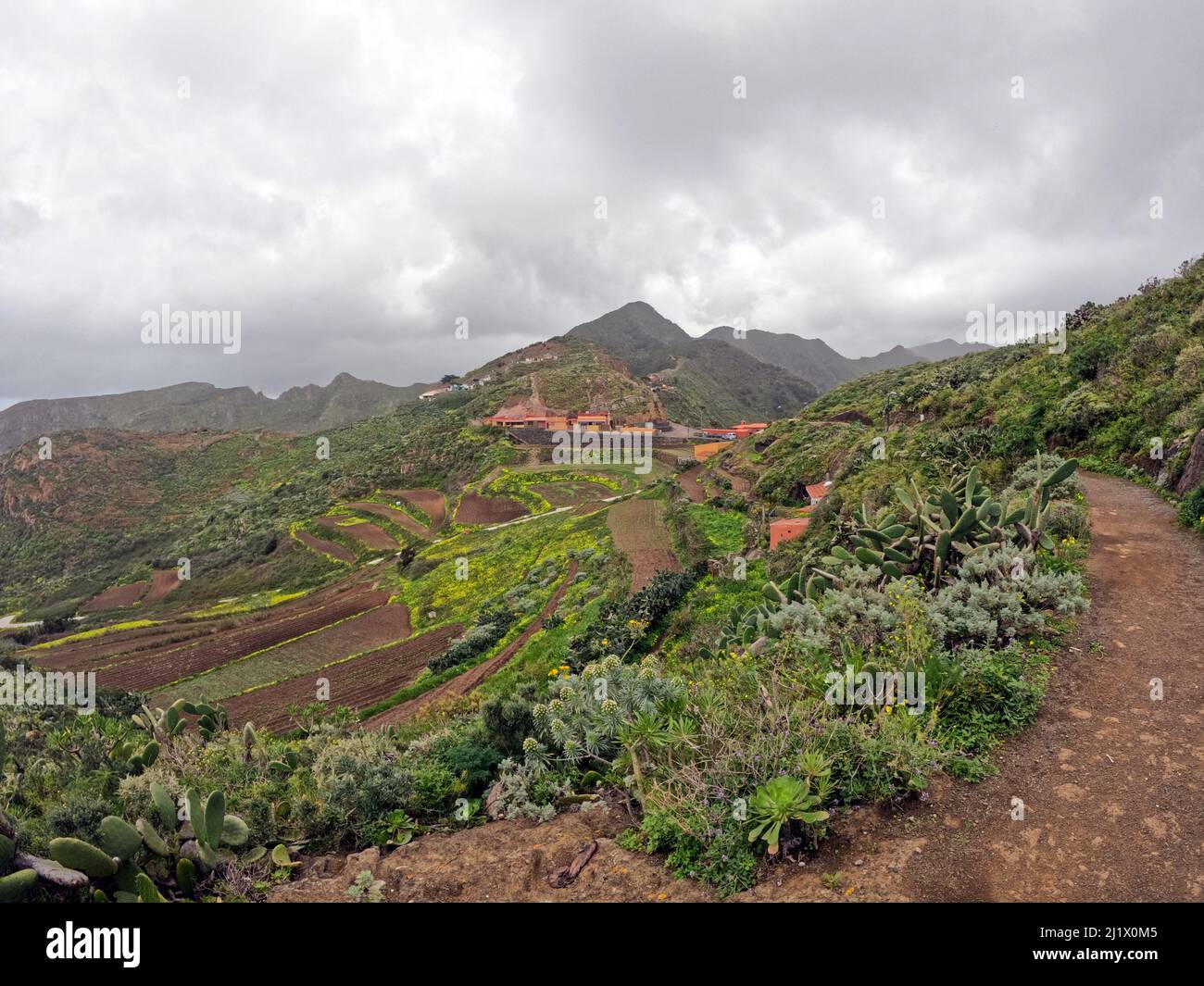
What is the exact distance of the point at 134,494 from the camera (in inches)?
2591

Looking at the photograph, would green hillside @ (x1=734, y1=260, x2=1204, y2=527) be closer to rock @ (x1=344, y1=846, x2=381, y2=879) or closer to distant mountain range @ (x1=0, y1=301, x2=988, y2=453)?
rock @ (x1=344, y1=846, x2=381, y2=879)

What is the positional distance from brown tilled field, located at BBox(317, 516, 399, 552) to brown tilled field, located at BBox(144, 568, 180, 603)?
1037 centimetres

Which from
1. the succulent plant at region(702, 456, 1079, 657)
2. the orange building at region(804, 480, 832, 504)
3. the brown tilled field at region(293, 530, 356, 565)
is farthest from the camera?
the brown tilled field at region(293, 530, 356, 565)

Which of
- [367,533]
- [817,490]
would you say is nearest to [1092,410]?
[817,490]

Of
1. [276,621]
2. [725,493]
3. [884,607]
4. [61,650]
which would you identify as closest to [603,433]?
[725,493]

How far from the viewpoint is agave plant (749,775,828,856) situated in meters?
3.46

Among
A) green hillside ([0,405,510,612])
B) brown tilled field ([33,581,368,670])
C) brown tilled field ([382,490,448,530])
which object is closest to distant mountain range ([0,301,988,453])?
green hillside ([0,405,510,612])

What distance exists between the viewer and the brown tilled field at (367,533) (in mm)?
37500

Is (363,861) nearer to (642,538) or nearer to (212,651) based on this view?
(642,538)

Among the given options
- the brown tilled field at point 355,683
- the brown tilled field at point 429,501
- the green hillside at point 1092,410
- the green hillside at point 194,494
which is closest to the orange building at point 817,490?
the green hillside at point 1092,410

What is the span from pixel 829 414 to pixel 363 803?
138 ft

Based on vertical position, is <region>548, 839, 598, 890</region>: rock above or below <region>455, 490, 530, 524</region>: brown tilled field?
below
